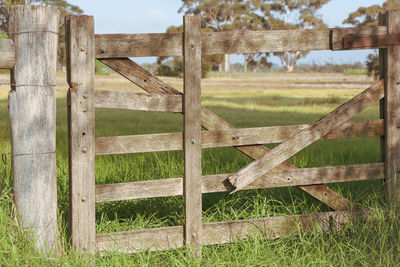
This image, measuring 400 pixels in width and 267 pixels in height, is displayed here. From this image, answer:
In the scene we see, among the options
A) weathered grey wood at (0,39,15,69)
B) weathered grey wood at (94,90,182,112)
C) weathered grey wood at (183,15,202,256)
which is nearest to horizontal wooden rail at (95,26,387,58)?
weathered grey wood at (183,15,202,256)

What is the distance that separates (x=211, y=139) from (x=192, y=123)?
237mm

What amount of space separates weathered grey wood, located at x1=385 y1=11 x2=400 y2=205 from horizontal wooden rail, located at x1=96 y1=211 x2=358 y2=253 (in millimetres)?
523

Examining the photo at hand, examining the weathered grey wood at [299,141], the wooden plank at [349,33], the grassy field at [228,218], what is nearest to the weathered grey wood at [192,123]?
the grassy field at [228,218]

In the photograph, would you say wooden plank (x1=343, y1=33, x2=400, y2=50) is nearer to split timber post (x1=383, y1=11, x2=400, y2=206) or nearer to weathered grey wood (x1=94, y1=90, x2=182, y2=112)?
split timber post (x1=383, y1=11, x2=400, y2=206)

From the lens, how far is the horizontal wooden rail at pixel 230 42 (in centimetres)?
441

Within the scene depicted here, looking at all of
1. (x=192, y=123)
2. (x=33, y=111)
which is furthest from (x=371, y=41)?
(x=33, y=111)

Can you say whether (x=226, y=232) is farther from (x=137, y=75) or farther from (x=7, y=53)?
(x=7, y=53)

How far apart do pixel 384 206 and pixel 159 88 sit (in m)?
2.71

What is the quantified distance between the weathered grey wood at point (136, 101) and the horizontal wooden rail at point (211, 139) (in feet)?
0.81

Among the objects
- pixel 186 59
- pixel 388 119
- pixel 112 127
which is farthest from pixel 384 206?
pixel 112 127

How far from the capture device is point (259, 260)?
4.54m

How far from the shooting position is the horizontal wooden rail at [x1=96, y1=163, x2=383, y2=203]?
14.8 ft

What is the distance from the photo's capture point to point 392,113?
5250mm

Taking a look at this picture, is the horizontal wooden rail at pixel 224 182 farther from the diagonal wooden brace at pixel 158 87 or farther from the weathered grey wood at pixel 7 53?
the weathered grey wood at pixel 7 53
